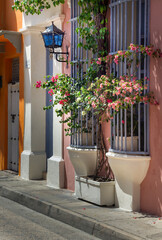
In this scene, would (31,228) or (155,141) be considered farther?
(155,141)

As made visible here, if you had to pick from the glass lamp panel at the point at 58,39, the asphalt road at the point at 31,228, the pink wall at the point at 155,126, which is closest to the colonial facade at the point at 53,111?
the pink wall at the point at 155,126

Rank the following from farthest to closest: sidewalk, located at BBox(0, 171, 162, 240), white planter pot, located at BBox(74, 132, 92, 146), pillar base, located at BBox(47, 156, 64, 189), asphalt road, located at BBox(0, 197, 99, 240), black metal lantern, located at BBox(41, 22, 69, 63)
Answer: pillar base, located at BBox(47, 156, 64, 189), black metal lantern, located at BBox(41, 22, 69, 63), white planter pot, located at BBox(74, 132, 92, 146), asphalt road, located at BBox(0, 197, 99, 240), sidewalk, located at BBox(0, 171, 162, 240)

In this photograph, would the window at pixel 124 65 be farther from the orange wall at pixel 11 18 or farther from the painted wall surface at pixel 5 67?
the painted wall surface at pixel 5 67

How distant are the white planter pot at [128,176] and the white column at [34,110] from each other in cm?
354

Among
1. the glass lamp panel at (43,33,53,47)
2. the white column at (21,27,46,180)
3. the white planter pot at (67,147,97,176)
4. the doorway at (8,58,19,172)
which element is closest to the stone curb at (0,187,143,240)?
the white planter pot at (67,147,97,176)

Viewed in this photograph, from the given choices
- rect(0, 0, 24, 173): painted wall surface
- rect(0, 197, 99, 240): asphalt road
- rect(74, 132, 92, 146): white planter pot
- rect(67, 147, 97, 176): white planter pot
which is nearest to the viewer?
rect(0, 197, 99, 240): asphalt road

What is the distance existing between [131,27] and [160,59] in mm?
808

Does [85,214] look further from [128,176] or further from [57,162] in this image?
[57,162]

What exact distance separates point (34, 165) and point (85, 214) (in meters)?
3.84

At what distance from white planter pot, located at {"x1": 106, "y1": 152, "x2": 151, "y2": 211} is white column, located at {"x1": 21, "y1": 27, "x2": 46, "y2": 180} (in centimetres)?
354

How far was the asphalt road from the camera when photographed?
6641 millimetres

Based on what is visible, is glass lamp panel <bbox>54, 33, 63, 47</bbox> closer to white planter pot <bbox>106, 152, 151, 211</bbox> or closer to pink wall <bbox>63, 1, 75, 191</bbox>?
pink wall <bbox>63, 1, 75, 191</bbox>

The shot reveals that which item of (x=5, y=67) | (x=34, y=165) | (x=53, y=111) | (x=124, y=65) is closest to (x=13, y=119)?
(x=5, y=67)

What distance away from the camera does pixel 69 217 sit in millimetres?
7477
